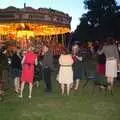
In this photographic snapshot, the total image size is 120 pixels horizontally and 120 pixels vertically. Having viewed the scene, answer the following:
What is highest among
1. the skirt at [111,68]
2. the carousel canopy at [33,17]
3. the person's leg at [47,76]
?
the carousel canopy at [33,17]

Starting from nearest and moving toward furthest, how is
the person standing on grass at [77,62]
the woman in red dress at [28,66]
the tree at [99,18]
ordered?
the woman in red dress at [28,66] < the person standing on grass at [77,62] < the tree at [99,18]

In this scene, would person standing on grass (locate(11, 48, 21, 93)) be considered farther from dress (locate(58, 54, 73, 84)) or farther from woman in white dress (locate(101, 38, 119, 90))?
woman in white dress (locate(101, 38, 119, 90))

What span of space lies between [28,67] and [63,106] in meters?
2.64

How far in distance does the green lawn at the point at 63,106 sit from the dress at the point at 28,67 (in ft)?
2.28

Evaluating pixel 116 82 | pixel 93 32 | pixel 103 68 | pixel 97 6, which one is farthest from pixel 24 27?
pixel 97 6

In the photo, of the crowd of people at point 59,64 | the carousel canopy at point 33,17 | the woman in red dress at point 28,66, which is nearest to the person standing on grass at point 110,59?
the crowd of people at point 59,64

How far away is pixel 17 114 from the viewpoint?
15.0 m

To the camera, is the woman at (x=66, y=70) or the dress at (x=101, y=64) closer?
the woman at (x=66, y=70)

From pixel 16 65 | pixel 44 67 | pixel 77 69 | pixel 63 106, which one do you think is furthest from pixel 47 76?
pixel 63 106

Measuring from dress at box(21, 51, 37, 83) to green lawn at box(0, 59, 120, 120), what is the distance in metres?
0.69

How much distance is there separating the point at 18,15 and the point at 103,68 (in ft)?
23.6

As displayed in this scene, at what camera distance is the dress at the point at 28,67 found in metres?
18.4

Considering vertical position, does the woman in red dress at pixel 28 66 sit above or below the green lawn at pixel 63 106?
above

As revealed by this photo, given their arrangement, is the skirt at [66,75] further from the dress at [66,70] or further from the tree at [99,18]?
the tree at [99,18]
